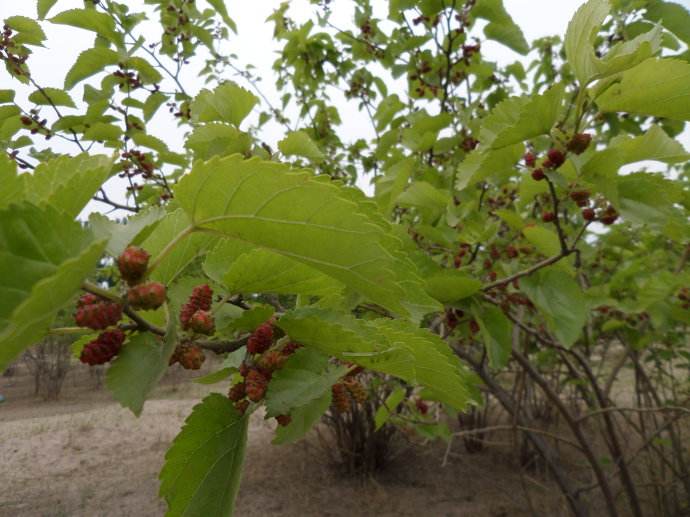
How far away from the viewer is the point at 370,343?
0.57 meters

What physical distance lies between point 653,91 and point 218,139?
3.06 feet

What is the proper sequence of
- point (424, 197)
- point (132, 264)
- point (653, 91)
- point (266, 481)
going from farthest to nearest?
point (266, 481) → point (424, 197) → point (653, 91) → point (132, 264)

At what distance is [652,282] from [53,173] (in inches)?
86.3

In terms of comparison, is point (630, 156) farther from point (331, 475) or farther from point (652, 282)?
point (331, 475)

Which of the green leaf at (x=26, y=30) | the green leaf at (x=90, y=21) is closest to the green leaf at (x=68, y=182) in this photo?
the green leaf at (x=90, y=21)

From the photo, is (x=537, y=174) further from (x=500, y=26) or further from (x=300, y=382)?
(x=500, y=26)

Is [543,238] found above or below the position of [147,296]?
above

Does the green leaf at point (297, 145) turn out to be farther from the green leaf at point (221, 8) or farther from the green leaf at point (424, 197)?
the green leaf at point (221, 8)

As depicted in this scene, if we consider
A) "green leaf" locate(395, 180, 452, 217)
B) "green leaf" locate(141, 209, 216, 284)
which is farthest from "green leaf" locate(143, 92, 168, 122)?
"green leaf" locate(141, 209, 216, 284)

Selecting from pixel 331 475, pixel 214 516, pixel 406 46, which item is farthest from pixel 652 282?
pixel 331 475

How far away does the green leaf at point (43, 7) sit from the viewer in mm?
Answer: 1870

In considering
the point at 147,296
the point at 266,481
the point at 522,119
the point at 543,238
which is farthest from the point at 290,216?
the point at 266,481

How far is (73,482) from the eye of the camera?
4.16m

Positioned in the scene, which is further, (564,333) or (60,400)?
(60,400)
